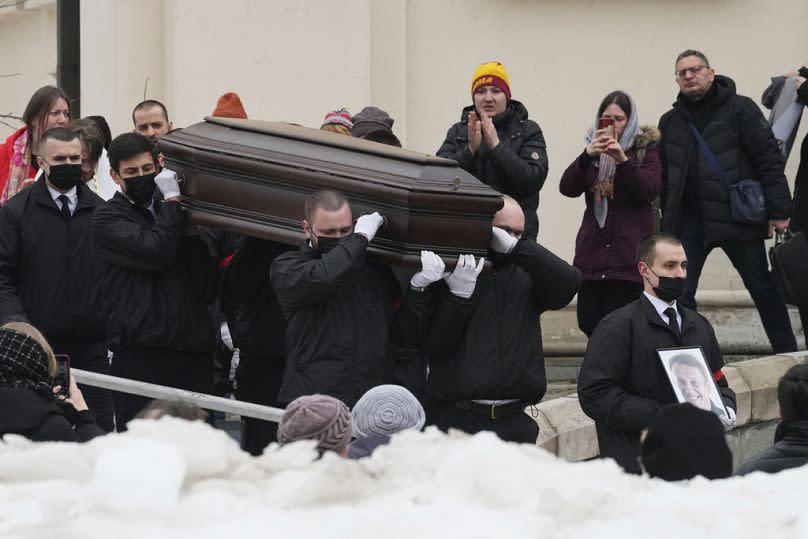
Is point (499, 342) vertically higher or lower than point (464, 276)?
lower

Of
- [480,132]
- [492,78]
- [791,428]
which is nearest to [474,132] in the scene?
[480,132]

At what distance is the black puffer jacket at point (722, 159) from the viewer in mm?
8039

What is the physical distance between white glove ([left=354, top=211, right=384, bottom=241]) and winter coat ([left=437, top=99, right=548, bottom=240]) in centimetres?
142

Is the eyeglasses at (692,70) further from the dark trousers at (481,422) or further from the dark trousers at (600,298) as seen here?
the dark trousers at (481,422)

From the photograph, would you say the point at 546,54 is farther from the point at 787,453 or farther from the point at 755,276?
the point at 787,453

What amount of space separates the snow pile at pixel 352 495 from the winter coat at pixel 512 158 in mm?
4450

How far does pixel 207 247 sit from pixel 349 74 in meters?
3.09

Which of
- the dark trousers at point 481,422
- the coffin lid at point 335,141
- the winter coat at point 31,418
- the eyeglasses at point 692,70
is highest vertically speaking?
the eyeglasses at point 692,70

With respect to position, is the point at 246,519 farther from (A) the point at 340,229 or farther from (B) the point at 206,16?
(B) the point at 206,16

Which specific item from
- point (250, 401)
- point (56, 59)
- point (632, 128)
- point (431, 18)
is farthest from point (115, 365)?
point (56, 59)

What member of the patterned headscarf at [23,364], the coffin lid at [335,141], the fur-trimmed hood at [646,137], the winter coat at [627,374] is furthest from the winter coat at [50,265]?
the fur-trimmed hood at [646,137]

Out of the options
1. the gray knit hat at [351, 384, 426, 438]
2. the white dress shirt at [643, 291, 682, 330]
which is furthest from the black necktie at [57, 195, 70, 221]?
the white dress shirt at [643, 291, 682, 330]

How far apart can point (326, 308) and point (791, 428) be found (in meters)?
1.67

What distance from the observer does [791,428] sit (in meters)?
5.05
